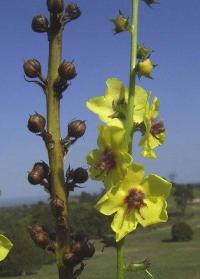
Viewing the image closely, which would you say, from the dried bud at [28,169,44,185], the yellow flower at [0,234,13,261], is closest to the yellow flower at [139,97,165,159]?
the dried bud at [28,169,44,185]

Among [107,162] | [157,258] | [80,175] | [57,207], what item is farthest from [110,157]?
[157,258]

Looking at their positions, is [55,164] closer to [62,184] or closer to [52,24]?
[62,184]

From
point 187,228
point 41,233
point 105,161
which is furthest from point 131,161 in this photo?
point 187,228

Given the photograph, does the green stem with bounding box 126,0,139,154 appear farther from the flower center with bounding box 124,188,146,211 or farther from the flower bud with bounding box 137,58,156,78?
the flower center with bounding box 124,188,146,211

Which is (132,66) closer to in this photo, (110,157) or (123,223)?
(110,157)

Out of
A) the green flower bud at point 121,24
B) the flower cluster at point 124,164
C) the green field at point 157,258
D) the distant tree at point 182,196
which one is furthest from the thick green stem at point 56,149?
the distant tree at point 182,196
